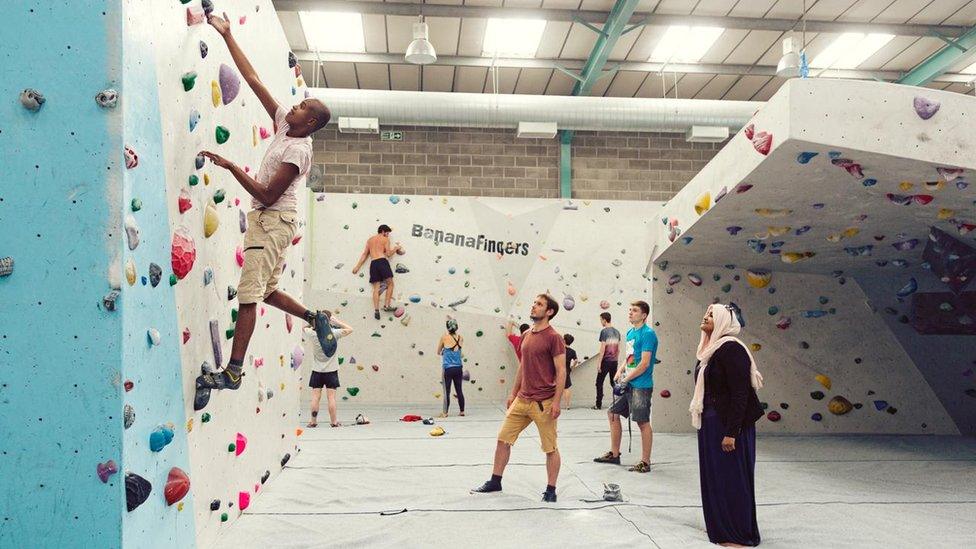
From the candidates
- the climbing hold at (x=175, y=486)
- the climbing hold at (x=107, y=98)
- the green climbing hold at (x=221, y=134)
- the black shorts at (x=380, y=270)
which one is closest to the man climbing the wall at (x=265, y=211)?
the green climbing hold at (x=221, y=134)

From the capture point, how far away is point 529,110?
9.99 metres

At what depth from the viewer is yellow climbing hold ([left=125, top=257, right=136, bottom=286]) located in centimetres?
250

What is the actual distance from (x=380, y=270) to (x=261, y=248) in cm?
745

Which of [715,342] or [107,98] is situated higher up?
[107,98]

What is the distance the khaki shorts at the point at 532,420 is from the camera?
4589mm

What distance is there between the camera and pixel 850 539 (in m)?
3.89

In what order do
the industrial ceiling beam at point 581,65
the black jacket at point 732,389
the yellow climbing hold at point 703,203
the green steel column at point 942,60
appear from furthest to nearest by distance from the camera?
the industrial ceiling beam at point 581,65, the green steel column at point 942,60, the yellow climbing hold at point 703,203, the black jacket at point 732,389

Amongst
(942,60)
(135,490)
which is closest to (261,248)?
(135,490)

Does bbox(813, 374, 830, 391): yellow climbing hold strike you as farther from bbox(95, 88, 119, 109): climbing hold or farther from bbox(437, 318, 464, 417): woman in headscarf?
bbox(95, 88, 119, 109): climbing hold

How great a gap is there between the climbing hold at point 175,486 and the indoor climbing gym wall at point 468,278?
7602 millimetres

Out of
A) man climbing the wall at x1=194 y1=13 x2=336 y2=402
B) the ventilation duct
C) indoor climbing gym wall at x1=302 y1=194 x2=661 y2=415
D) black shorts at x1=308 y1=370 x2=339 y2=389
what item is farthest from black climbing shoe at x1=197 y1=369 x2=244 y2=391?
indoor climbing gym wall at x1=302 y1=194 x2=661 y2=415

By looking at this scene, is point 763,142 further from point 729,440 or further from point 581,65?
point 581,65

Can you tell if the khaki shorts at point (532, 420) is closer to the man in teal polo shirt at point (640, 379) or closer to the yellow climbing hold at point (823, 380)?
the man in teal polo shirt at point (640, 379)

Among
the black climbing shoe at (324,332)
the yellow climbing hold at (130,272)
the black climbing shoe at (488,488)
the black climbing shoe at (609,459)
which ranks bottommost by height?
the black climbing shoe at (609,459)
